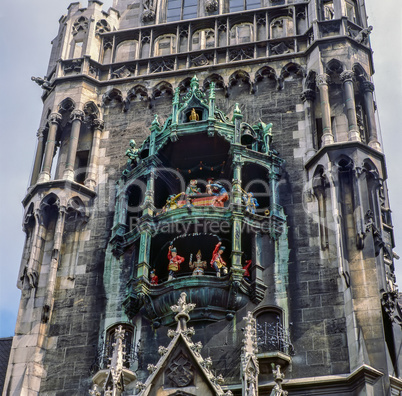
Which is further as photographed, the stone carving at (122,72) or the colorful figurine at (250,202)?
the stone carving at (122,72)

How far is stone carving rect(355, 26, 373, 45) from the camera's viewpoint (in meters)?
26.5

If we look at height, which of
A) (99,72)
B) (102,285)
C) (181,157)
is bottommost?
(102,285)

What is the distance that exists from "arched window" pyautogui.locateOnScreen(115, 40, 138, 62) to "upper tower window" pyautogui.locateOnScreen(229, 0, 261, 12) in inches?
131

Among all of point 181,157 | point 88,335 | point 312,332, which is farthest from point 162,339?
point 181,157

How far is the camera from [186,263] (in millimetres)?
23766

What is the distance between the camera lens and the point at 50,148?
2592cm

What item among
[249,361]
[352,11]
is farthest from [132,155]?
[352,11]

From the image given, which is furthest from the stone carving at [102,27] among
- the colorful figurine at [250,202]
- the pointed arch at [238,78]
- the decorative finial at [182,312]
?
the decorative finial at [182,312]

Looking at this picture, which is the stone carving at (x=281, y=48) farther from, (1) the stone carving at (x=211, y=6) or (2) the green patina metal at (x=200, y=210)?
(1) the stone carving at (x=211, y=6)

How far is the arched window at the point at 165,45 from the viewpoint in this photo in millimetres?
28797

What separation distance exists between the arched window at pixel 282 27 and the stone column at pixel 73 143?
20.1ft

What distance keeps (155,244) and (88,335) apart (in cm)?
281

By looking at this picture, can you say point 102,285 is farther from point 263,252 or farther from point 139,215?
point 263,252

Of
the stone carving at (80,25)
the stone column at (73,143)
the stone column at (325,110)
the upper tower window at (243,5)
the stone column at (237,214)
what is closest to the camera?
the stone column at (237,214)
